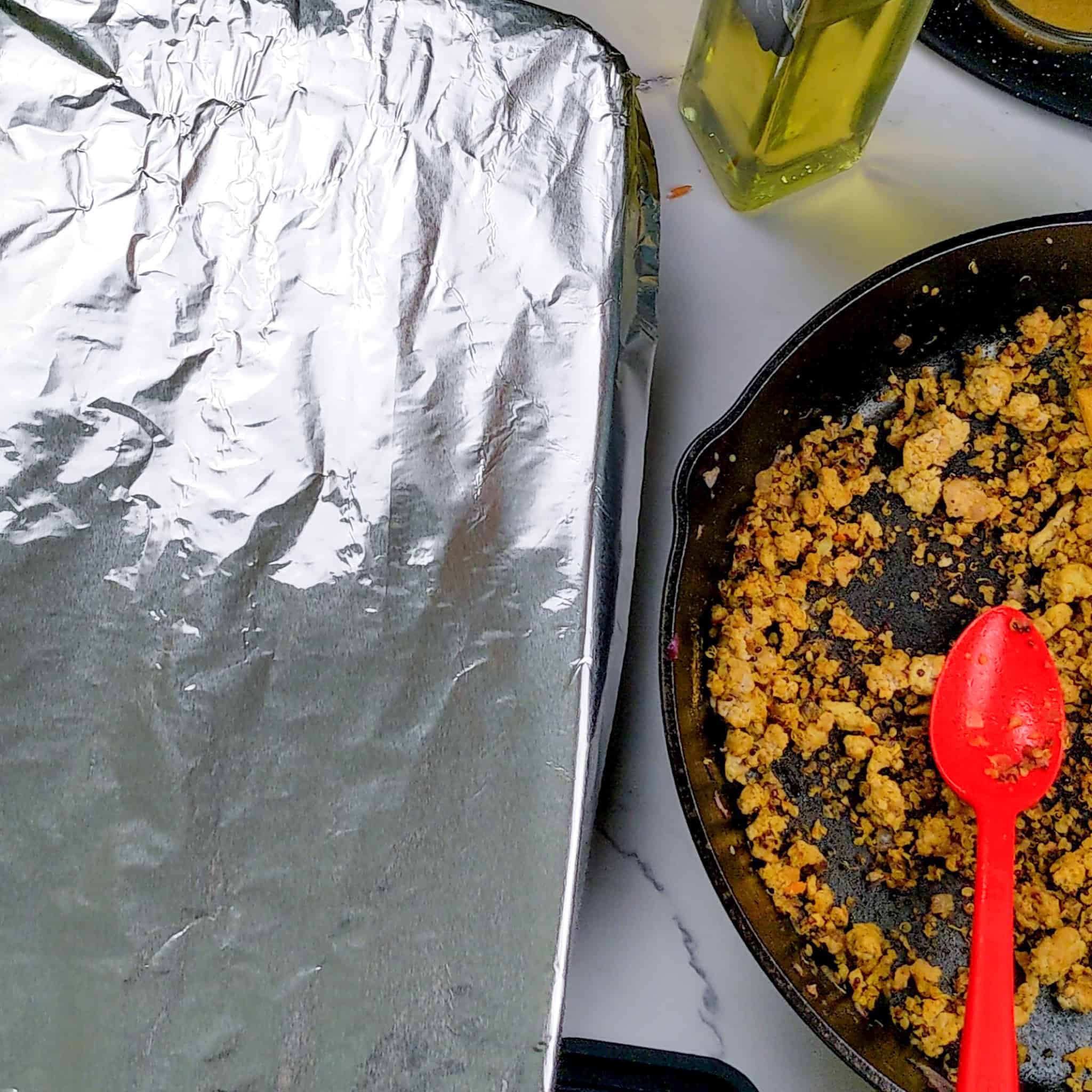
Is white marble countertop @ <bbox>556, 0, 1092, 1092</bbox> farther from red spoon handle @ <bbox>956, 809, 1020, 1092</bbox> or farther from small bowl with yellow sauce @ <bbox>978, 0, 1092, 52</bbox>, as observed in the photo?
red spoon handle @ <bbox>956, 809, 1020, 1092</bbox>

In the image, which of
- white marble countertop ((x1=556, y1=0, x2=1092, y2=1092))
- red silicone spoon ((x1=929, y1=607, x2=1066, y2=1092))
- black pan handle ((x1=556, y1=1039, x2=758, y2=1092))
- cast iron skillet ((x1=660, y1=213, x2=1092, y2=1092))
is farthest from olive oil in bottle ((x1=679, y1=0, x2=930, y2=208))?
black pan handle ((x1=556, y1=1039, x2=758, y2=1092))

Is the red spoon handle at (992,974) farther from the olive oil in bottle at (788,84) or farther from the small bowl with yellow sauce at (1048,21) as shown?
the small bowl with yellow sauce at (1048,21)

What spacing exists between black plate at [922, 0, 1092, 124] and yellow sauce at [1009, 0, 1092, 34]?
0.07 feet

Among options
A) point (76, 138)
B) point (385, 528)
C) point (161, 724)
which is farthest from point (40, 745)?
Answer: point (76, 138)

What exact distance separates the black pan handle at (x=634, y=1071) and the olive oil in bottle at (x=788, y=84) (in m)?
0.64

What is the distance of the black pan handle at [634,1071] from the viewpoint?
2.15 ft

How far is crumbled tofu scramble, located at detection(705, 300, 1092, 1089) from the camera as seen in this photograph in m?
0.72

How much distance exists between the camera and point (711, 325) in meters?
0.84

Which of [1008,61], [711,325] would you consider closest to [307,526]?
[711,325]

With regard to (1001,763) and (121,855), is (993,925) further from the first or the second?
(121,855)

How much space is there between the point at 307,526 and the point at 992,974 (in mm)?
489

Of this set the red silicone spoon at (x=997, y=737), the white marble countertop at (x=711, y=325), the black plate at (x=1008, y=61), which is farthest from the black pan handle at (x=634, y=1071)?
the black plate at (x=1008, y=61)

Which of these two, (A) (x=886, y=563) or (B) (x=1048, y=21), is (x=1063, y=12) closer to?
(B) (x=1048, y=21)

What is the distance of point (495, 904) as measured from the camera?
56 cm
